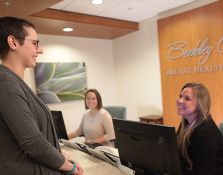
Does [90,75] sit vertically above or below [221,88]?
above

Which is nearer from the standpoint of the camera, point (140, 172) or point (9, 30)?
point (9, 30)

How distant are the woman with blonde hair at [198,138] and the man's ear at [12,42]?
1.09 meters

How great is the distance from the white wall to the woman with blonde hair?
287 centimetres

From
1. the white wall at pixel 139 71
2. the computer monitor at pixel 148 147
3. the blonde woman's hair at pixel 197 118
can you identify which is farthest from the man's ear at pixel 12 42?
the white wall at pixel 139 71

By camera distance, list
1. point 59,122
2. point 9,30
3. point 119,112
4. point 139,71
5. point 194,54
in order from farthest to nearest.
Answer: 1. point 139,71
2. point 194,54
3. point 119,112
4. point 59,122
5. point 9,30

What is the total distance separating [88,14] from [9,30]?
3.06 metres

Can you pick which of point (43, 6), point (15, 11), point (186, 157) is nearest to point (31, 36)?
point (186, 157)

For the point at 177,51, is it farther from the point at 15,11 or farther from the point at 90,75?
the point at 15,11

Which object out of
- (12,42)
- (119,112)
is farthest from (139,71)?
(12,42)

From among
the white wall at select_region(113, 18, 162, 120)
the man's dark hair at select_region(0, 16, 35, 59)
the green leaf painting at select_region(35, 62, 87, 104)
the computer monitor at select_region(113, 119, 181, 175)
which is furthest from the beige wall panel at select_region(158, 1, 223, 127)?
the man's dark hair at select_region(0, 16, 35, 59)

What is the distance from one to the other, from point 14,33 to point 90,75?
13.1ft

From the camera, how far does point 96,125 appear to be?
2904mm

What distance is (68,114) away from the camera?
4.72 metres

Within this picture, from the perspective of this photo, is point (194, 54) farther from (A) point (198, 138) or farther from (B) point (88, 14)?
(A) point (198, 138)
